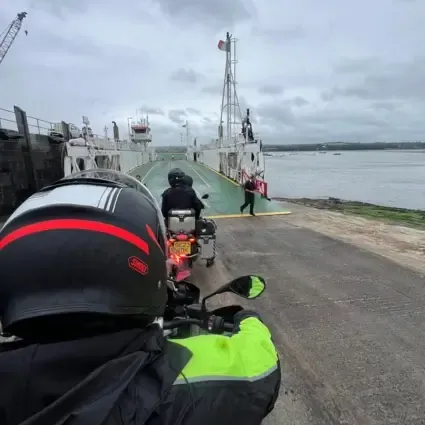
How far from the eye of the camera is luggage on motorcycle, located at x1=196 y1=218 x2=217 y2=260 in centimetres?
638

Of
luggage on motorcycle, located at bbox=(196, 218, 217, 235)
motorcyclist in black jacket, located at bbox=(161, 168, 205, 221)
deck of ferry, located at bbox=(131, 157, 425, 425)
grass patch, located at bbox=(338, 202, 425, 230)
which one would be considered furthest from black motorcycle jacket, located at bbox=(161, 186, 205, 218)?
grass patch, located at bbox=(338, 202, 425, 230)

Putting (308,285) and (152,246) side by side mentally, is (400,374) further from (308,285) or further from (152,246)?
(152,246)

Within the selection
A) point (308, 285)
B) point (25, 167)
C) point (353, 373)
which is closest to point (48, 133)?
point (25, 167)

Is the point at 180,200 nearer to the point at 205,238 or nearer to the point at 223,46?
the point at 205,238

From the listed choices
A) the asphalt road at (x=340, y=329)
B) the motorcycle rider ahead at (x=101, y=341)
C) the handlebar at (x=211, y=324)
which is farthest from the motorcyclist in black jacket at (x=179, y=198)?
the motorcycle rider ahead at (x=101, y=341)

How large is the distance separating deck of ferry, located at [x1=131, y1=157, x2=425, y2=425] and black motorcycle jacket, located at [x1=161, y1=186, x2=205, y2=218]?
115 centimetres

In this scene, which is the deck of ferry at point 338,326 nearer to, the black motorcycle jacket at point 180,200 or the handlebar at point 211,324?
the black motorcycle jacket at point 180,200


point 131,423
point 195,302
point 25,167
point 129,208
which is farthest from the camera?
point 25,167

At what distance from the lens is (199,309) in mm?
1856

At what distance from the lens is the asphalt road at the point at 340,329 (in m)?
2.88

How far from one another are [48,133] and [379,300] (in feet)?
60.6

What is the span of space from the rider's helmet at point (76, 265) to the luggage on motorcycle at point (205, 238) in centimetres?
508

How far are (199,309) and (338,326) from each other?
2.93m

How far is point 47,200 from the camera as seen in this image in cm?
126
